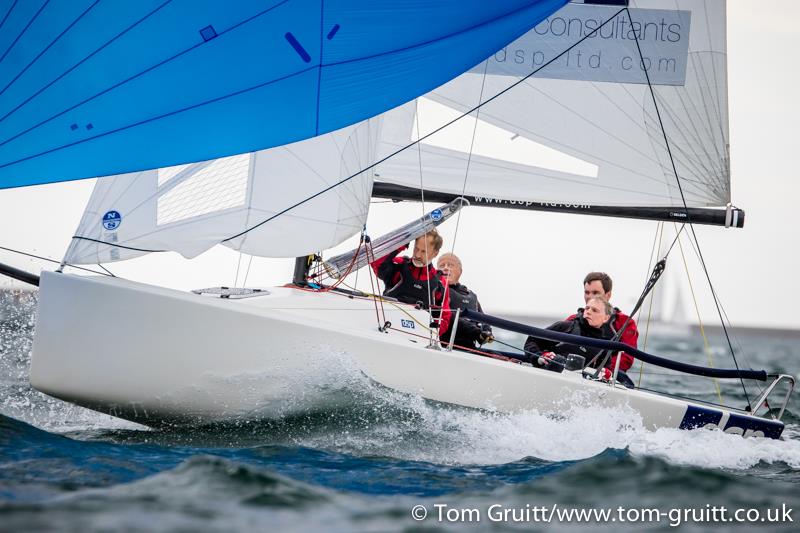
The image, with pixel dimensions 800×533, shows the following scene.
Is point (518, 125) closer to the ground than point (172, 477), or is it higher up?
higher up

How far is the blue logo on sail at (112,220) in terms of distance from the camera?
4293 millimetres

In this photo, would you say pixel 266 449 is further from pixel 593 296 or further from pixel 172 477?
pixel 593 296

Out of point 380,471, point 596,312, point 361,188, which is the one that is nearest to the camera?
point 380,471

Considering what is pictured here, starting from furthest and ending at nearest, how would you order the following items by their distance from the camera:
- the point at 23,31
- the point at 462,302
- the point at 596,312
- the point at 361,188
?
1. the point at 462,302
2. the point at 596,312
3. the point at 361,188
4. the point at 23,31

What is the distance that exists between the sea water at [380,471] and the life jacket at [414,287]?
115 cm

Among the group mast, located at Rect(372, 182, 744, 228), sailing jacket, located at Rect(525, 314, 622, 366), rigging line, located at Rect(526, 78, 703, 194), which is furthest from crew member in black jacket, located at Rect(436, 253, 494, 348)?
rigging line, located at Rect(526, 78, 703, 194)

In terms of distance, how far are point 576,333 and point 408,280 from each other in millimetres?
988

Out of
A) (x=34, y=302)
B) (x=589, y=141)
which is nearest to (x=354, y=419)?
(x=34, y=302)

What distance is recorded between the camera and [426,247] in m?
5.28

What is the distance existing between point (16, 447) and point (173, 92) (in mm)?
1572

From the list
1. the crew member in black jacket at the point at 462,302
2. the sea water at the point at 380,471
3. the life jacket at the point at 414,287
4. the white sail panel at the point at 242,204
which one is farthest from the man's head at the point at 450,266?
the sea water at the point at 380,471

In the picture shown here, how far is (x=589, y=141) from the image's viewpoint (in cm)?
577

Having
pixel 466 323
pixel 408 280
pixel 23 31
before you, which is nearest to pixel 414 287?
pixel 408 280

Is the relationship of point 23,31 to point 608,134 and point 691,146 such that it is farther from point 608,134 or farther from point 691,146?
point 691,146
